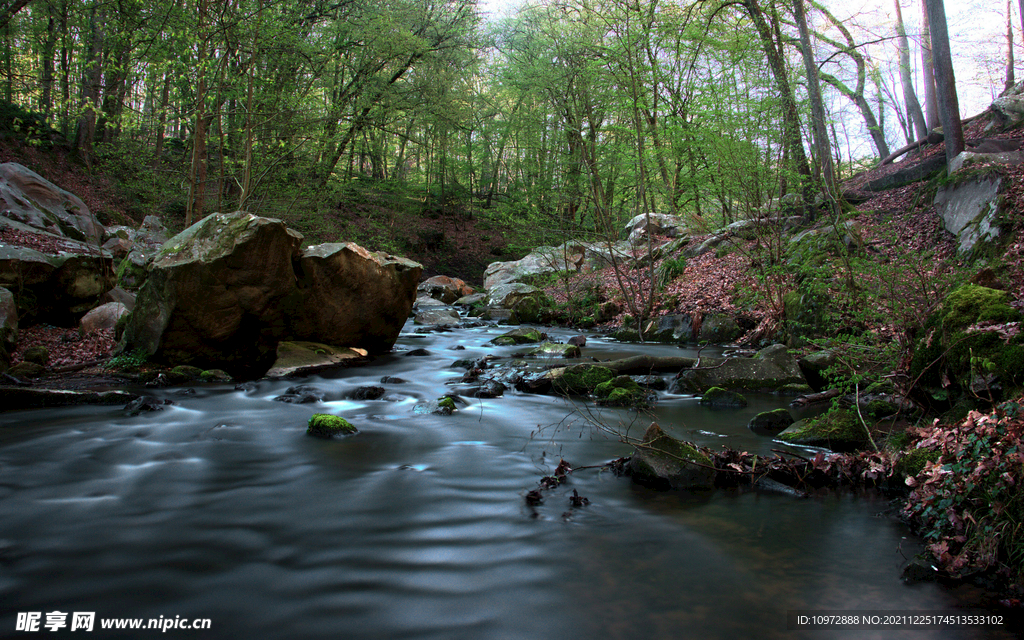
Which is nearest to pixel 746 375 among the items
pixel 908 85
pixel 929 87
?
pixel 929 87

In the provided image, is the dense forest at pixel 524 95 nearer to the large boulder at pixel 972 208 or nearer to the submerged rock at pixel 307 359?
the large boulder at pixel 972 208

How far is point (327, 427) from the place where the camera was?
541 centimetres

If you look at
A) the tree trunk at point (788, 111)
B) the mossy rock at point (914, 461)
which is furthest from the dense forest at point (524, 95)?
the mossy rock at point (914, 461)

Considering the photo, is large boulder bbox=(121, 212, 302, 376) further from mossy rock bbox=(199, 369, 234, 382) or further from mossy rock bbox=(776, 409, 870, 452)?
mossy rock bbox=(776, 409, 870, 452)

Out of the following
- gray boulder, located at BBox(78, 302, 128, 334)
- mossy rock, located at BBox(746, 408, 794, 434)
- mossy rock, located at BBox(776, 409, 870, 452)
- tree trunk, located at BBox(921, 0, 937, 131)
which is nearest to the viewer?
mossy rock, located at BBox(776, 409, 870, 452)

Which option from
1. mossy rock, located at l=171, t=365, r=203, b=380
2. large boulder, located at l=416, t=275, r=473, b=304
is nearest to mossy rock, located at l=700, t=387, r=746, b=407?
mossy rock, located at l=171, t=365, r=203, b=380

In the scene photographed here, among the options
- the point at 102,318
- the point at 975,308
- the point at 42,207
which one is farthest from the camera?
the point at 42,207

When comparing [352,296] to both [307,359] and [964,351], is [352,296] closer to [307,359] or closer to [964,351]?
[307,359]

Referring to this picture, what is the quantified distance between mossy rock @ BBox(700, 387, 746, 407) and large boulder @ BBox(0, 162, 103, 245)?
12582 mm

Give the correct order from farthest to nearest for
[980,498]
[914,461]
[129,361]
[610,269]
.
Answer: [610,269] → [129,361] → [914,461] → [980,498]

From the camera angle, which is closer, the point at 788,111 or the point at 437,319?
the point at 788,111

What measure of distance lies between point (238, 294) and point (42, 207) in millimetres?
8321

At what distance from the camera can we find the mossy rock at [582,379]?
23.1ft

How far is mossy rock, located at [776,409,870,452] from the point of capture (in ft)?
14.5
